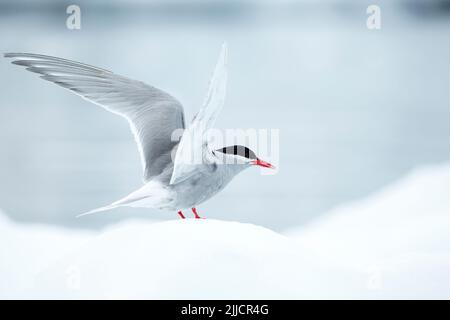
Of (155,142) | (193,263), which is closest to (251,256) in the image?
(193,263)

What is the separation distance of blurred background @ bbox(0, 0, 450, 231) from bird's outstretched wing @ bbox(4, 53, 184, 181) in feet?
0.32

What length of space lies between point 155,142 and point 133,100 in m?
0.08

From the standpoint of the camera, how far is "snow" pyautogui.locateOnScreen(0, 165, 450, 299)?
78 centimetres

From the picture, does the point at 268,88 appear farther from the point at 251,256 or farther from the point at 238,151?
the point at 251,256

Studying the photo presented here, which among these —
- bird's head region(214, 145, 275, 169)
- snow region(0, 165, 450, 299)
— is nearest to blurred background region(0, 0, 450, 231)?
snow region(0, 165, 450, 299)

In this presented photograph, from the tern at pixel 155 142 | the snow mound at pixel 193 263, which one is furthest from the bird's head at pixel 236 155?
the snow mound at pixel 193 263

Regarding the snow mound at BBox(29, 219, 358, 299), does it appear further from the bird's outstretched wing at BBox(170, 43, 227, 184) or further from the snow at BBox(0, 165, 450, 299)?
the bird's outstretched wing at BBox(170, 43, 227, 184)

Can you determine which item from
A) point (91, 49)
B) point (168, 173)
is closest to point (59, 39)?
point (91, 49)

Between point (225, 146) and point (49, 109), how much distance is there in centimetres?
37

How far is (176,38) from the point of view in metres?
0.96

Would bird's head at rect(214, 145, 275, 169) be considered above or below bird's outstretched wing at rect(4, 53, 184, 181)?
below

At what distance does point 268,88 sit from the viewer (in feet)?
3.10

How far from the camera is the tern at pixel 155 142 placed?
0.74 metres

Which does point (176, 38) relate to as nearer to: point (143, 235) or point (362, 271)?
point (143, 235)
